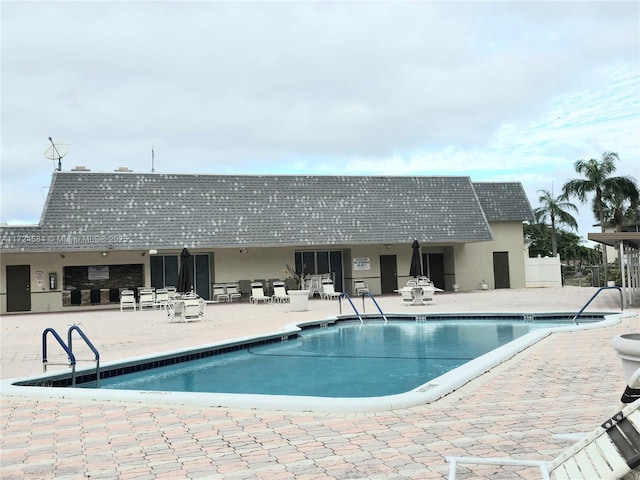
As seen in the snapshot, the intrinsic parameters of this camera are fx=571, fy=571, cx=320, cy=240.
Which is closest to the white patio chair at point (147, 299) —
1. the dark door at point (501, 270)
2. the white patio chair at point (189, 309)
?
the white patio chair at point (189, 309)

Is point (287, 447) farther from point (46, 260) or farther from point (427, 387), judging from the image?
point (46, 260)

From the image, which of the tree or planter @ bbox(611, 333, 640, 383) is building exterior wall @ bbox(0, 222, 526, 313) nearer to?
the tree

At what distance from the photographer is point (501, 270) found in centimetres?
2889

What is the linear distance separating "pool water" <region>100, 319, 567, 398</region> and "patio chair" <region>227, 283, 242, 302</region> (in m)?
10.2

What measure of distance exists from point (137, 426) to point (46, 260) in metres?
19.8

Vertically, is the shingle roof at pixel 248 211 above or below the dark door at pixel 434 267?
above

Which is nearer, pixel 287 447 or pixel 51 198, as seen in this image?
pixel 287 447

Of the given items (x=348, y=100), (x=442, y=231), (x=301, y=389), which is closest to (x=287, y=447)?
(x=301, y=389)

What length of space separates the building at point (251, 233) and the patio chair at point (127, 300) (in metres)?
1.38

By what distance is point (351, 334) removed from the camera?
14.3 m

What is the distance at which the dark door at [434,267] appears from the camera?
93.6 feet

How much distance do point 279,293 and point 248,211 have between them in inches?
164

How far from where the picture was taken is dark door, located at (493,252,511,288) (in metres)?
28.8

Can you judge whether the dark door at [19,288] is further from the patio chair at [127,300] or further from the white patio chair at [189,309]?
the white patio chair at [189,309]
